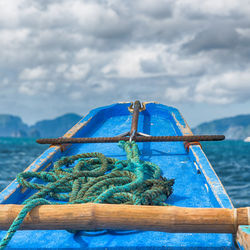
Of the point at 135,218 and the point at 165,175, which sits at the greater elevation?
the point at 165,175

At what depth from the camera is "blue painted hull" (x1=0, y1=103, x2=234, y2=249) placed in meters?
2.20

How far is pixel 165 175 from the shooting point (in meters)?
3.60

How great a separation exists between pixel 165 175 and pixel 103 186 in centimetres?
110

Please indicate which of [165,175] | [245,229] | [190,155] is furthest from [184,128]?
[245,229]

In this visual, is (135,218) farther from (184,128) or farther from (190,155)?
(184,128)

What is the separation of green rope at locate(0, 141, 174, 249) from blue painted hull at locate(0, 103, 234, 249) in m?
0.23

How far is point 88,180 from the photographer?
2.98m

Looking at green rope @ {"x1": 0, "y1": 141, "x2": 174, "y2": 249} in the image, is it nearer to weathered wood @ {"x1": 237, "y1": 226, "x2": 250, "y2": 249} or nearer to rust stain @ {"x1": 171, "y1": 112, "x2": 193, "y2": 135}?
weathered wood @ {"x1": 237, "y1": 226, "x2": 250, "y2": 249}

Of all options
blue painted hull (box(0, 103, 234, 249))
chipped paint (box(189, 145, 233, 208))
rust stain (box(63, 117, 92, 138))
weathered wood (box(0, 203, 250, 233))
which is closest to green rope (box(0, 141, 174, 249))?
weathered wood (box(0, 203, 250, 233))

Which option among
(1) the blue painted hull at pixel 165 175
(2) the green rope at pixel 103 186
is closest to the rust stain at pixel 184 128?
(1) the blue painted hull at pixel 165 175

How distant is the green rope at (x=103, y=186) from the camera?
8.08 ft

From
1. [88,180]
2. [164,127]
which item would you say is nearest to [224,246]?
[88,180]

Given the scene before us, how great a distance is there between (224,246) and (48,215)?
1.17 meters

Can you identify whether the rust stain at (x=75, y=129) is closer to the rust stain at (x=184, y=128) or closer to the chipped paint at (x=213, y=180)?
the rust stain at (x=184, y=128)
